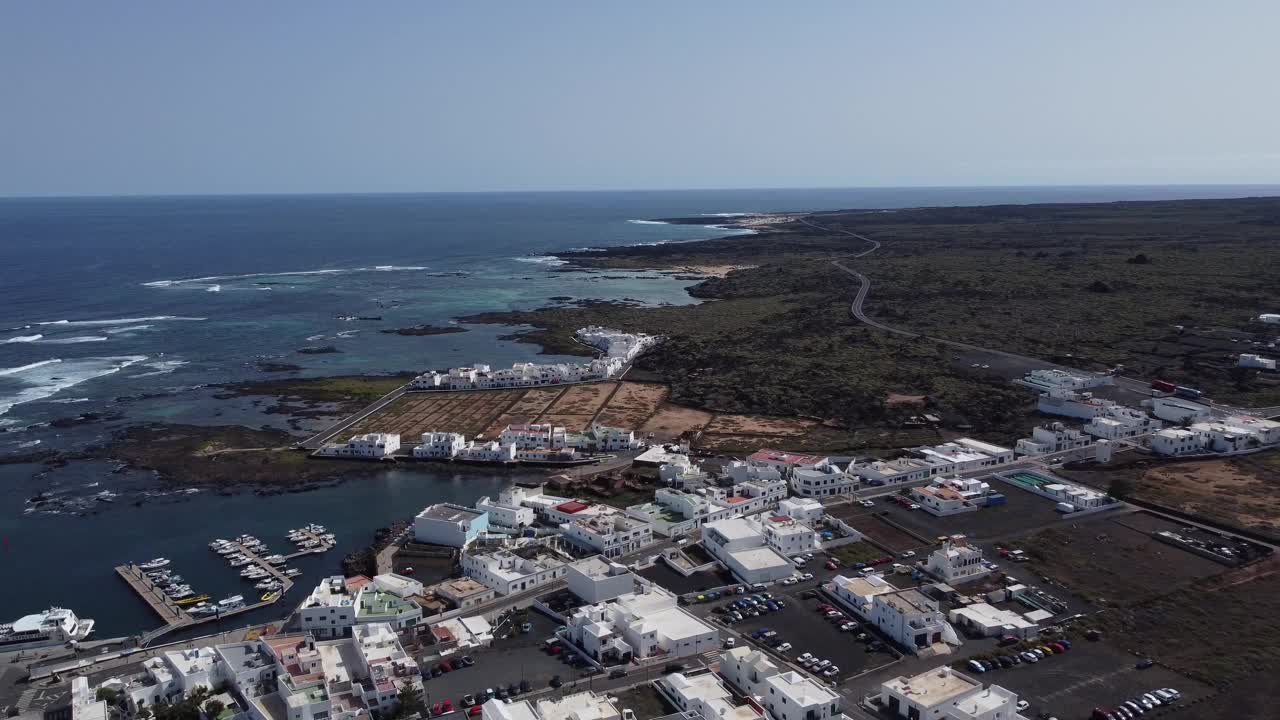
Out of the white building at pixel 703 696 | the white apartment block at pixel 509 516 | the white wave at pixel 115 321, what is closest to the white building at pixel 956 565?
the white building at pixel 703 696

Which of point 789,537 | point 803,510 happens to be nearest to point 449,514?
point 789,537

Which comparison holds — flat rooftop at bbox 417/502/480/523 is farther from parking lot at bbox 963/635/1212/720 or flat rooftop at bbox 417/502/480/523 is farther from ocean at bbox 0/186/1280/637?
parking lot at bbox 963/635/1212/720

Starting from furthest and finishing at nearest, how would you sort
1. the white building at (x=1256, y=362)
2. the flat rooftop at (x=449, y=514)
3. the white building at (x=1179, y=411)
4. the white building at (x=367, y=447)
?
the white building at (x=1256, y=362)
the white building at (x=367, y=447)
the white building at (x=1179, y=411)
the flat rooftop at (x=449, y=514)

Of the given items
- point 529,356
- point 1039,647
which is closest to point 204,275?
point 529,356

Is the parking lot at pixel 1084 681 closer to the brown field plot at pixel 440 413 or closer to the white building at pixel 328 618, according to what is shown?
the white building at pixel 328 618

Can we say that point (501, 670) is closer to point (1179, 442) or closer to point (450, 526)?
point (450, 526)

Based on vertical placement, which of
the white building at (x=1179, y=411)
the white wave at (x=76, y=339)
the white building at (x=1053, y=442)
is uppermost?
the white building at (x=1179, y=411)
